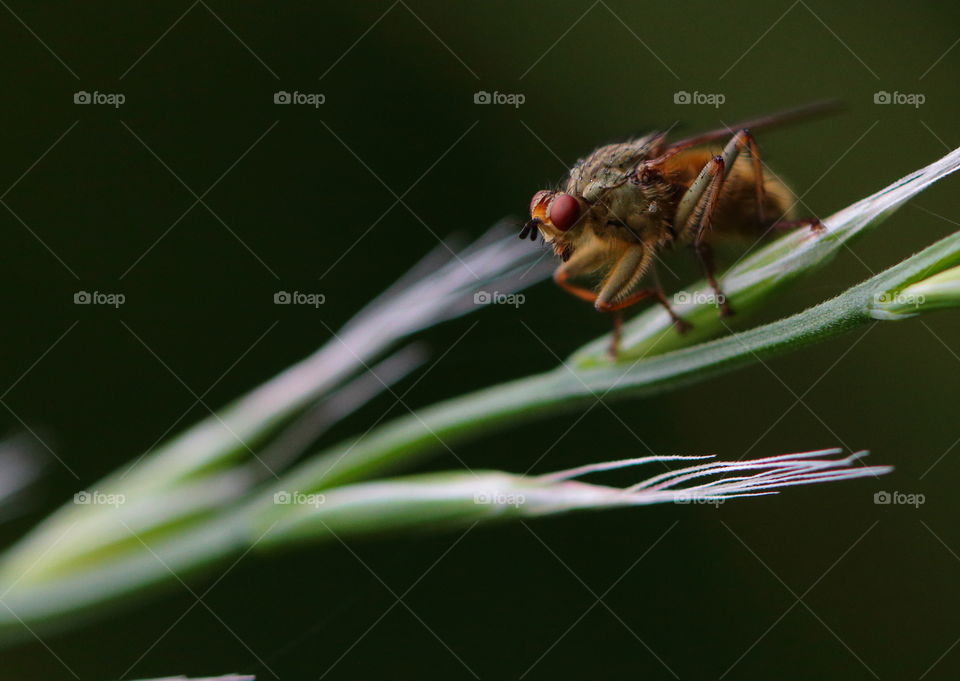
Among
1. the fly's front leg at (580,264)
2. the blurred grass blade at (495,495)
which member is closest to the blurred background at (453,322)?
the fly's front leg at (580,264)

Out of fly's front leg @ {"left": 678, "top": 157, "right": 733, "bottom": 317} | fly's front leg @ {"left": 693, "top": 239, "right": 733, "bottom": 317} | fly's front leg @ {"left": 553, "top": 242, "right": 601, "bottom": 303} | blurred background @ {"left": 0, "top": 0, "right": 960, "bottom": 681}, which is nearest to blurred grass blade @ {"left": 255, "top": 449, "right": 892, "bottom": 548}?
fly's front leg @ {"left": 693, "top": 239, "right": 733, "bottom": 317}

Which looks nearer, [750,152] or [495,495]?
[495,495]

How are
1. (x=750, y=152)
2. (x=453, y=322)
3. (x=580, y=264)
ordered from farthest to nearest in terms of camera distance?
(x=453, y=322) → (x=580, y=264) → (x=750, y=152)

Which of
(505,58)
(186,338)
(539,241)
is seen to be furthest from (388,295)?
(505,58)

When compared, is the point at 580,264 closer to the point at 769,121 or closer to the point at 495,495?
the point at 769,121

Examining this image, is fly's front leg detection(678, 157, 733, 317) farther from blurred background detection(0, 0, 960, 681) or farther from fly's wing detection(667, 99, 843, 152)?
blurred background detection(0, 0, 960, 681)

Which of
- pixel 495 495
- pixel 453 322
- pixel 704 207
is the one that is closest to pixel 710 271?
pixel 704 207
